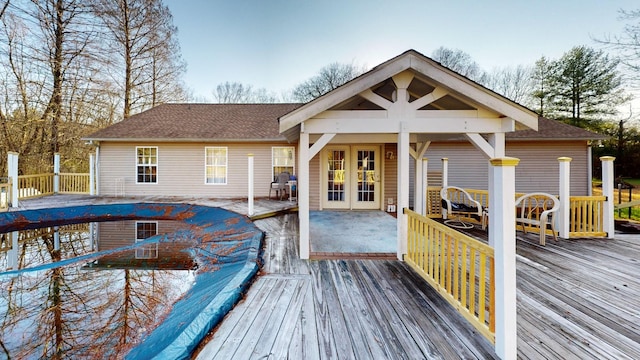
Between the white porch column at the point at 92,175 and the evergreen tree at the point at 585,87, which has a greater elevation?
the evergreen tree at the point at 585,87

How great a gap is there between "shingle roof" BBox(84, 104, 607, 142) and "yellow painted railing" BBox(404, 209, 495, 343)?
6.89 metres

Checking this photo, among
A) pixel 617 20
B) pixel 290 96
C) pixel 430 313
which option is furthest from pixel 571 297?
pixel 290 96

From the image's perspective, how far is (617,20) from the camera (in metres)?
10.7

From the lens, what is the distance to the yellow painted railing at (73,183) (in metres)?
11.1

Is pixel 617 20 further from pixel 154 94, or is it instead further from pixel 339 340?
pixel 154 94

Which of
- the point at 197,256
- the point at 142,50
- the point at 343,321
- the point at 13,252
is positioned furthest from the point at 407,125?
the point at 142,50

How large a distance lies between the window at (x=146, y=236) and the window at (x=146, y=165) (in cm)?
349

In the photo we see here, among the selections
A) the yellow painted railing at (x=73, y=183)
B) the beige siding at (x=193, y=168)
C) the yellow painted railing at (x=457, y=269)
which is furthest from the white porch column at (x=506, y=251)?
the yellow painted railing at (x=73, y=183)

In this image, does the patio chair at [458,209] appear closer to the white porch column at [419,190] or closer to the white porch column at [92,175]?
the white porch column at [419,190]

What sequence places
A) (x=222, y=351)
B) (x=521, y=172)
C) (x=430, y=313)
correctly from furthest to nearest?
1. (x=521, y=172)
2. (x=430, y=313)
3. (x=222, y=351)

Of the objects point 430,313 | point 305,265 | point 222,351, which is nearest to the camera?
point 222,351

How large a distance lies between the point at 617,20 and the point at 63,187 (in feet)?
78.2

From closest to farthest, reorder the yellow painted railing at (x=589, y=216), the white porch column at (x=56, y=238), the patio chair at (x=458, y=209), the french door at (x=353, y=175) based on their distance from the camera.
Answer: the yellow painted railing at (x=589, y=216), the white porch column at (x=56, y=238), the patio chair at (x=458, y=209), the french door at (x=353, y=175)

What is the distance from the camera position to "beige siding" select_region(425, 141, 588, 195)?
9.40 m
